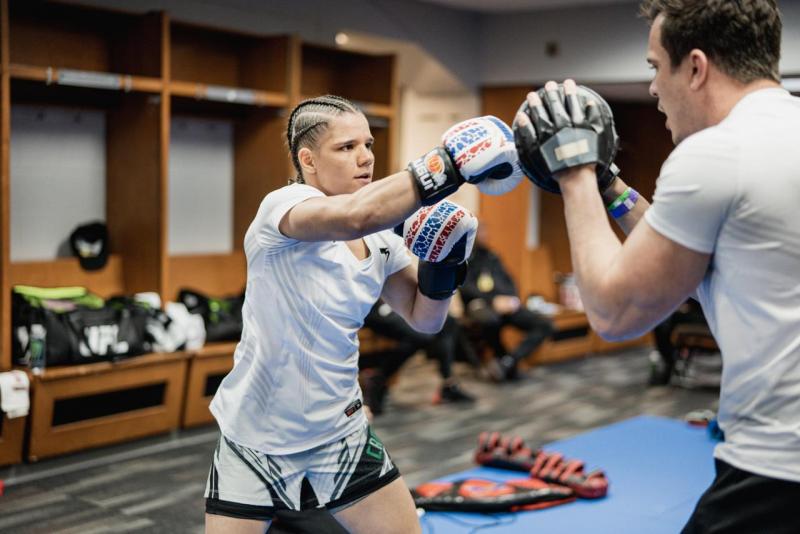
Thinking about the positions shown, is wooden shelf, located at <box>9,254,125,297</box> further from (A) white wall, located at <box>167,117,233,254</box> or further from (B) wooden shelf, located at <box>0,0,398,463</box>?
(A) white wall, located at <box>167,117,233,254</box>

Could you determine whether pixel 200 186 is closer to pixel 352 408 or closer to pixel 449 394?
pixel 449 394

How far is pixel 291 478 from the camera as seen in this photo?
201cm

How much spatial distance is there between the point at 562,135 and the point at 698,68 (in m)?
0.23

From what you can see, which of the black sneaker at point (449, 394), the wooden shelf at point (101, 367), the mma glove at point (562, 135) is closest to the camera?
the mma glove at point (562, 135)

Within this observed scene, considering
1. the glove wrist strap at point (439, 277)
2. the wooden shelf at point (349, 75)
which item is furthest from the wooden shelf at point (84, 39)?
the glove wrist strap at point (439, 277)

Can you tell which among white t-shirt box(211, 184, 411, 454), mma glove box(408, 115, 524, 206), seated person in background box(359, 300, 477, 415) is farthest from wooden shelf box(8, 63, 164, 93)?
mma glove box(408, 115, 524, 206)

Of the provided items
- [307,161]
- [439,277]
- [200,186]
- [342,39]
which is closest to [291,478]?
[439,277]

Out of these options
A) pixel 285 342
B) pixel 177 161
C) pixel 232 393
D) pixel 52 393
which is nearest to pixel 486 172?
pixel 285 342

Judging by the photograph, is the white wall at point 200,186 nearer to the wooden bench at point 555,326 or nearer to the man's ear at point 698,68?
the wooden bench at point 555,326

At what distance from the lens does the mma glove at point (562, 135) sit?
1.46 metres

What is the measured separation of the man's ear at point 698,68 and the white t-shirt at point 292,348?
0.90 m

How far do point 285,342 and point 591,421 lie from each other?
12.6 ft

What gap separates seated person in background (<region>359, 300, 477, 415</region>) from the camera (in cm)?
558

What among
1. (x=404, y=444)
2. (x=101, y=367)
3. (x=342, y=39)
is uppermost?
(x=342, y=39)
